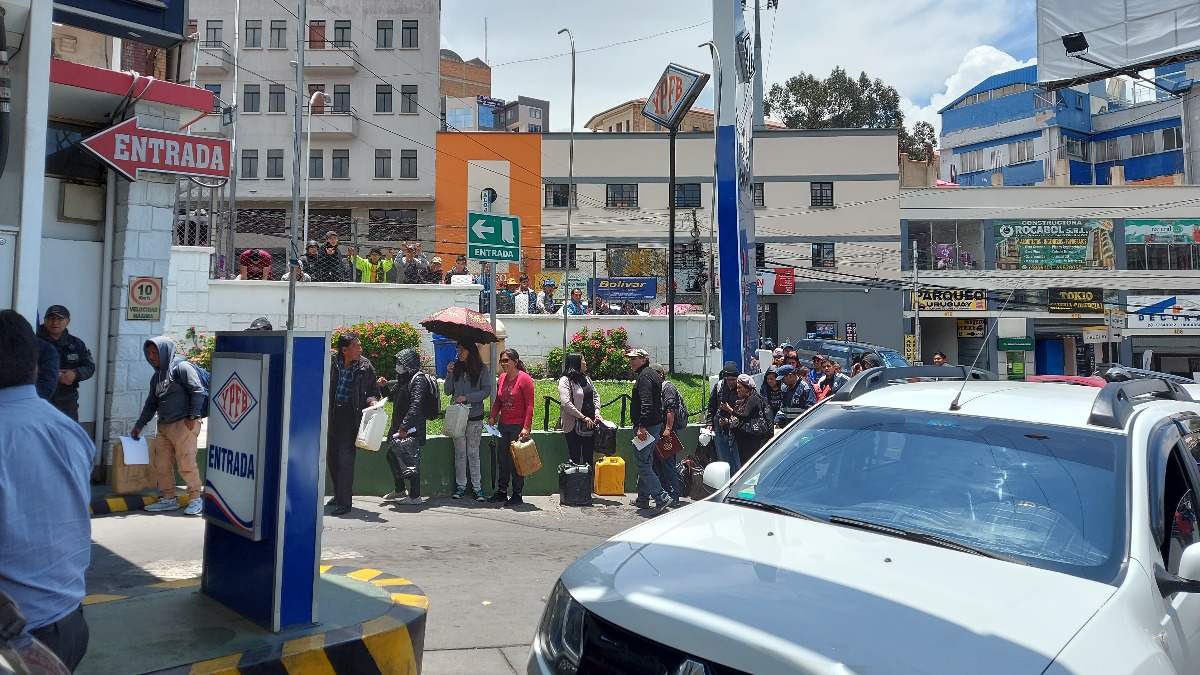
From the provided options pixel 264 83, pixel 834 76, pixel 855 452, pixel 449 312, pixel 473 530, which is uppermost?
pixel 834 76

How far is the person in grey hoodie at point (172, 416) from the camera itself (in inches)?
339

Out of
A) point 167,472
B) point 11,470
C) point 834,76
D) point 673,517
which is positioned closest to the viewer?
point 11,470

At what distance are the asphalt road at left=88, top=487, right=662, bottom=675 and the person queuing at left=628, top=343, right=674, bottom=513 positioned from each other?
309 mm

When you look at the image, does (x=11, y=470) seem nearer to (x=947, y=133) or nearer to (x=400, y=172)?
(x=400, y=172)

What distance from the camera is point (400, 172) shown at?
145 ft

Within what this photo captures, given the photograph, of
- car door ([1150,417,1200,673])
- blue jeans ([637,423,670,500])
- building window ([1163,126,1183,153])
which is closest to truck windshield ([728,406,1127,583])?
car door ([1150,417,1200,673])

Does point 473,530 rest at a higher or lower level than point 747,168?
lower

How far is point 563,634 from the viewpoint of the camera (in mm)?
3189

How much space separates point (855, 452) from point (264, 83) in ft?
149

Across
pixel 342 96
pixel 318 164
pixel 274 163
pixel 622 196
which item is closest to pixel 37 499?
pixel 622 196

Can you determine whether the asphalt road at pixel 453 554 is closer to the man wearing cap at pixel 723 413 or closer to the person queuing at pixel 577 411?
the person queuing at pixel 577 411

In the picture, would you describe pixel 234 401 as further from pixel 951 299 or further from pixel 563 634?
pixel 951 299

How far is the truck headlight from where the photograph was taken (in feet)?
10.2

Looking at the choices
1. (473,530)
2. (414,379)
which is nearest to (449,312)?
(414,379)
